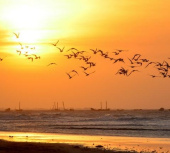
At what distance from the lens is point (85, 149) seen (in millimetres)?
32562

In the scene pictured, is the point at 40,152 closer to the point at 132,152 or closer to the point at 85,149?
the point at 85,149

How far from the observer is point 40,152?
30.5 m

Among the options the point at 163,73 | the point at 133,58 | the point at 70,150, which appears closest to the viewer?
the point at 70,150

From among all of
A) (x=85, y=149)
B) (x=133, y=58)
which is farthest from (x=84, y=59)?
(x=85, y=149)

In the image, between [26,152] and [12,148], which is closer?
[26,152]

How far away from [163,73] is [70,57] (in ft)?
24.1

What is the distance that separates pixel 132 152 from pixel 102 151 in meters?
1.82

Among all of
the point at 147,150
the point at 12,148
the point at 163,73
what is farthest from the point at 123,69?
the point at 12,148

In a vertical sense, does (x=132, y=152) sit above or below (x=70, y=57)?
below

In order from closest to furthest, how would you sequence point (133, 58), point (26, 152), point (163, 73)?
1. point (26, 152)
2. point (133, 58)
3. point (163, 73)

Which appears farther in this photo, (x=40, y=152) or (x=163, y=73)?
(x=163, y=73)

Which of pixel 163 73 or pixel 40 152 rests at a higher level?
pixel 163 73

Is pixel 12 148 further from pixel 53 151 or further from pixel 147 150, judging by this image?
pixel 147 150

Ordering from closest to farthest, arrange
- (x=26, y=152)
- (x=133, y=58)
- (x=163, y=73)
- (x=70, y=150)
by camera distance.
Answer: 1. (x=26, y=152)
2. (x=70, y=150)
3. (x=133, y=58)
4. (x=163, y=73)
